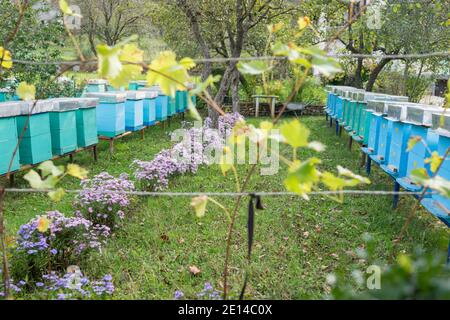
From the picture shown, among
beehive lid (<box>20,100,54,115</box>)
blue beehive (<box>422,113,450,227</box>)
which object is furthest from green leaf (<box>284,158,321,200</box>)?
beehive lid (<box>20,100,54,115</box>)

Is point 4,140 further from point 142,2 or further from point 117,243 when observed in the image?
point 142,2

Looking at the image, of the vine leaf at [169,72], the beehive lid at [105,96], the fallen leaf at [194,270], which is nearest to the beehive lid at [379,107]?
the fallen leaf at [194,270]

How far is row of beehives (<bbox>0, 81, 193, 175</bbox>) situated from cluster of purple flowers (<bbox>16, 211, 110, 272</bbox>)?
74cm

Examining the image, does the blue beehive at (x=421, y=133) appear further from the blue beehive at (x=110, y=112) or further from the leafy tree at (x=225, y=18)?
the blue beehive at (x=110, y=112)

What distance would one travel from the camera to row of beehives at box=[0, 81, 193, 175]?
4.14 meters

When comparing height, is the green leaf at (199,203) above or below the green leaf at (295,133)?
below

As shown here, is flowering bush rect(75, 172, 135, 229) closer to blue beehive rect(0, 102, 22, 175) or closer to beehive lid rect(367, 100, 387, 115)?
blue beehive rect(0, 102, 22, 175)

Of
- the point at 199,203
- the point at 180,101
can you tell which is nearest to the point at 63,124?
the point at 199,203

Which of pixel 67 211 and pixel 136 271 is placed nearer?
pixel 136 271

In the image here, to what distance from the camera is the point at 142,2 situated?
62.4 feet

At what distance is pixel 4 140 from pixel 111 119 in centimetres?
232

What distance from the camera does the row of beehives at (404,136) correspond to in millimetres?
2824

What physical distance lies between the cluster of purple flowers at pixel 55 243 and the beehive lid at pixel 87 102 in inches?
106
